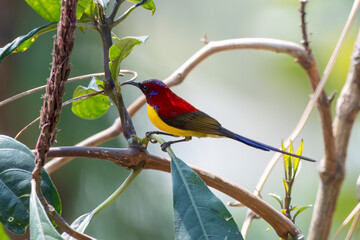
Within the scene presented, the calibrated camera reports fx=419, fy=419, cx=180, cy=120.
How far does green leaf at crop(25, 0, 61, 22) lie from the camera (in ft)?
1.88

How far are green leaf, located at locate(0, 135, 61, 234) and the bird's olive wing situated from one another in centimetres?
25

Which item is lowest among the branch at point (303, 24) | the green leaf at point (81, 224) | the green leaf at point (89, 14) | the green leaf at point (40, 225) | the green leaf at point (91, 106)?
the green leaf at point (81, 224)

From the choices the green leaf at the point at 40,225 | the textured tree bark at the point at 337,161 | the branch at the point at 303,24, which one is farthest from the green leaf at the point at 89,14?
the textured tree bark at the point at 337,161

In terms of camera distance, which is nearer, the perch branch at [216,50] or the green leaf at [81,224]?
the green leaf at [81,224]

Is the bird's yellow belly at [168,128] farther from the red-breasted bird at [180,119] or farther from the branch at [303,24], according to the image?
the branch at [303,24]

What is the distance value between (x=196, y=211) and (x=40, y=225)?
0.58 feet

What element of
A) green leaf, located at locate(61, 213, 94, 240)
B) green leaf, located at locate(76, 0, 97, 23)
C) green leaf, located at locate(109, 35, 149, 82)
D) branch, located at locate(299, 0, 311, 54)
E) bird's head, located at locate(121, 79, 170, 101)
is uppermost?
branch, located at locate(299, 0, 311, 54)

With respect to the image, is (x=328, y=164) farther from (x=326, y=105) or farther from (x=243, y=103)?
(x=243, y=103)

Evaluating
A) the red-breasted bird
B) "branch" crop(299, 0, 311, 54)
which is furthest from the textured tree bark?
the red-breasted bird

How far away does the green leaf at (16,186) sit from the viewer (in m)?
0.47

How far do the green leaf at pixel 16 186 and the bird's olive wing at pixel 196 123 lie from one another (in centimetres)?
25

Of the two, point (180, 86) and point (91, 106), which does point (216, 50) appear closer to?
point (91, 106)

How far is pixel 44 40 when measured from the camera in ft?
6.07

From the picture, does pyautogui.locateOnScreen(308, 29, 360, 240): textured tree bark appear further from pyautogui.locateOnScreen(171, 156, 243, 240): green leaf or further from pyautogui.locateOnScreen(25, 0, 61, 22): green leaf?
pyautogui.locateOnScreen(25, 0, 61, 22): green leaf
